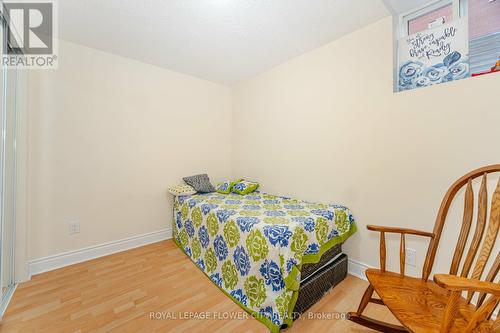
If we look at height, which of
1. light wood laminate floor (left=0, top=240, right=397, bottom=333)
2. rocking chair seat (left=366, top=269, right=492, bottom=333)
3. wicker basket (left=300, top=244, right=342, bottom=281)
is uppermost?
rocking chair seat (left=366, top=269, right=492, bottom=333)

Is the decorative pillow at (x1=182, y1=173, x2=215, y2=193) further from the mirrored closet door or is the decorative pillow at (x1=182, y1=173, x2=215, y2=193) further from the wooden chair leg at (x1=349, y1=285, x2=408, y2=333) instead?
the wooden chair leg at (x1=349, y1=285, x2=408, y2=333)

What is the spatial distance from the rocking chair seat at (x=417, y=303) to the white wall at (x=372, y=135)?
22.8 inches

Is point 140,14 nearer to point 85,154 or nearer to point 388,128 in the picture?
point 85,154

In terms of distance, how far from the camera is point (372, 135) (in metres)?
1.83

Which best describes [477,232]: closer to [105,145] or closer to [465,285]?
[465,285]

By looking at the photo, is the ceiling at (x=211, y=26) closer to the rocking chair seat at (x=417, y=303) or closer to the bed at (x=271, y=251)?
the bed at (x=271, y=251)

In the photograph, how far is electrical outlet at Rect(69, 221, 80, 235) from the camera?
207 cm

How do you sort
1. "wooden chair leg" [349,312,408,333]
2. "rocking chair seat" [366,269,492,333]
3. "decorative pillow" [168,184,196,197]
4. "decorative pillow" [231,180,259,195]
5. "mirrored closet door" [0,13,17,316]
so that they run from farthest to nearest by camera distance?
"decorative pillow" [231,180,259,195], "decorative pillow" [168,184,196,197], "mirrored closet door" [0,13,17,316], "wooden chair leg" [349,312,408,333], "rocking chair seat" [366,269,492,333]

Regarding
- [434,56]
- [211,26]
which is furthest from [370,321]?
[211,26]

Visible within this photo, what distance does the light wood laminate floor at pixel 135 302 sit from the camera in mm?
1350

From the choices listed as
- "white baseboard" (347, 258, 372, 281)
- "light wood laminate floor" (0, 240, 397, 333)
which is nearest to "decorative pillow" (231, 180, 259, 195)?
"light wood laminate floor" (0, 240, 397, 333)

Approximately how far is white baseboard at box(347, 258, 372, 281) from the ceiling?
2181 millimetres

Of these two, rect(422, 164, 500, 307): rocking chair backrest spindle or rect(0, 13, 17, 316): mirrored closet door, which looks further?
rect(0, 13, 17, 316): mirrored closet door

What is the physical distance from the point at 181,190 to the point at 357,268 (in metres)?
2.09
